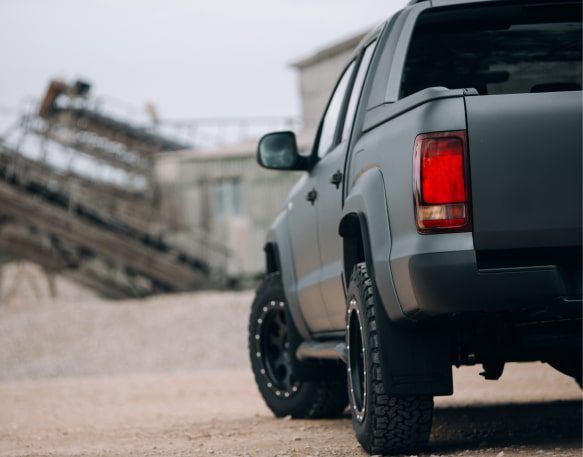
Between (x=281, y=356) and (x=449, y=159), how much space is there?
12.5 feet

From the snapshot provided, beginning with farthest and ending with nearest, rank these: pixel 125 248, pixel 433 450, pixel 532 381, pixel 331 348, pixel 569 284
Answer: pixel 125 248
pixel 532 381
pixel 331 348
pixel 433 450
pixel 569 284

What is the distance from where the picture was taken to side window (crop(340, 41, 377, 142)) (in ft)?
19.9

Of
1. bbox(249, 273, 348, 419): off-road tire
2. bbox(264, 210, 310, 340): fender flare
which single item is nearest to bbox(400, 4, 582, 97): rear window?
bbox(264, 210, 310, 340): fender flare

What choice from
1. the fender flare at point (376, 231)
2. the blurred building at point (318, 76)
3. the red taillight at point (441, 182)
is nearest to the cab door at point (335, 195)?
the fender flare at point (376, 231)

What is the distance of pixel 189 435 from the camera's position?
7199 millimetres

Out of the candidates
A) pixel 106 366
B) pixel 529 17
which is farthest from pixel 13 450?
pixel 106 366

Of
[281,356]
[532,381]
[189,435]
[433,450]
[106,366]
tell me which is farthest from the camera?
[106,366]

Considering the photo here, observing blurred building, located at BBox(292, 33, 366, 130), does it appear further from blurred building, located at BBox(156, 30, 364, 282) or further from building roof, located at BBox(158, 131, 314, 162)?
blurred building, located at BBox(156, 30, 364, 282)

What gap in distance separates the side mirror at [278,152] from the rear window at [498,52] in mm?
1235

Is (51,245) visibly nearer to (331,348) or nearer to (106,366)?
(106,366)

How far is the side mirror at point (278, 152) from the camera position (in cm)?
698

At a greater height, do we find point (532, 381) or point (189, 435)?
point (189, 435)

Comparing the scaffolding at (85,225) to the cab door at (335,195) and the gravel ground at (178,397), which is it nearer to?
the gravel ground at (178,397)

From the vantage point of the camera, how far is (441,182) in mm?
4590
